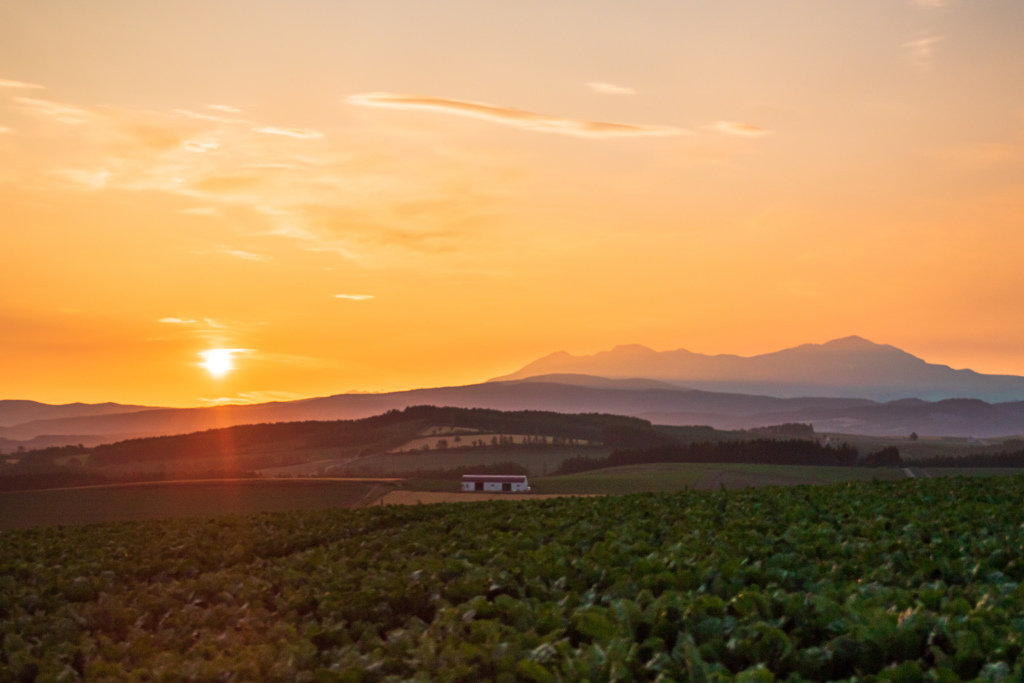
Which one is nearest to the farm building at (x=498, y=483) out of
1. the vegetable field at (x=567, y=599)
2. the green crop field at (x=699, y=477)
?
the green crop field at (x=699, y=477)

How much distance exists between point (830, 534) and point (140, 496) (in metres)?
95.7

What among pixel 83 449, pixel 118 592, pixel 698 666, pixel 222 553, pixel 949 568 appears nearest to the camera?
pixel 698 666

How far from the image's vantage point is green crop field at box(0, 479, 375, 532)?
85.4m

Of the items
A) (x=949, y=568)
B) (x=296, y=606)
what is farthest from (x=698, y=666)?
(x=296, y=606)

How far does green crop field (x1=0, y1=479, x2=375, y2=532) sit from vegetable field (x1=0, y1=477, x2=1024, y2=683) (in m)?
66.9

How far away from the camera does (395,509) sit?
2850 cm

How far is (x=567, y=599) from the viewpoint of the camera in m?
11.3

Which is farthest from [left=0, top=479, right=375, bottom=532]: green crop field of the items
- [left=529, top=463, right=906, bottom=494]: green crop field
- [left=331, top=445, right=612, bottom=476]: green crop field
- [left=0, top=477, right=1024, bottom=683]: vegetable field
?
[left=0, top=477, right=1024, bottom=683]: vegetable field

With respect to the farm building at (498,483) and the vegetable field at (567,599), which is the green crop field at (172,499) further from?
the vegetable field at (567,599)

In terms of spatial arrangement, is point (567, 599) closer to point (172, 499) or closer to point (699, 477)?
point (172, 499)

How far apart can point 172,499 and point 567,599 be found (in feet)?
304

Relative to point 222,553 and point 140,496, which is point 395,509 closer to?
point 222,553

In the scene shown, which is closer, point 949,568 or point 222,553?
point 949,568

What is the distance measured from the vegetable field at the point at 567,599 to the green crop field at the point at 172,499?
220 ft
